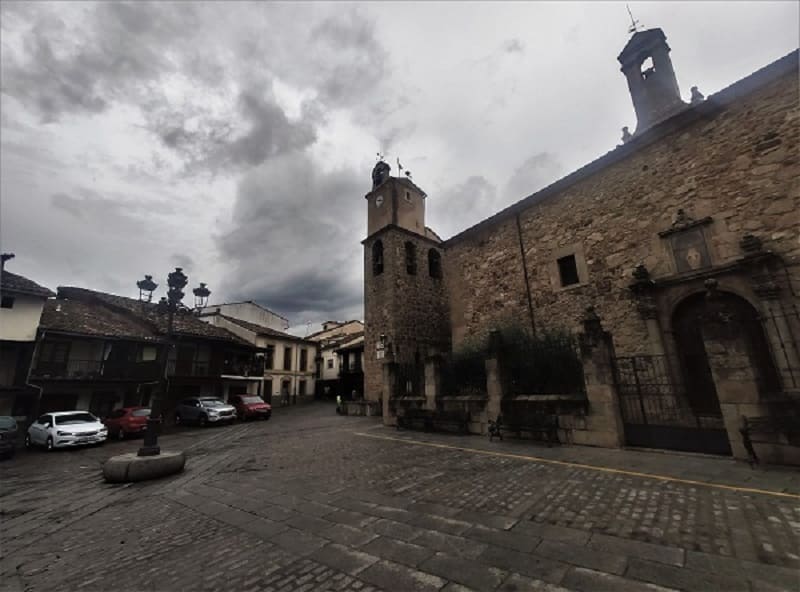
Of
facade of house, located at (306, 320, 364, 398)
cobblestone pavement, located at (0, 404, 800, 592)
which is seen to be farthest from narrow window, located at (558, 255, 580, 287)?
facade of house, located at (306, 320, 364, 398)

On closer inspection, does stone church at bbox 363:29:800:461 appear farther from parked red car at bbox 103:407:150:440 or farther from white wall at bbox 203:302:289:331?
white wall at bbox 203:302:289:331

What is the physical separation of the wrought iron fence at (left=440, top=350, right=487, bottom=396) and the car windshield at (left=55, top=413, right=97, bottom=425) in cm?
1517

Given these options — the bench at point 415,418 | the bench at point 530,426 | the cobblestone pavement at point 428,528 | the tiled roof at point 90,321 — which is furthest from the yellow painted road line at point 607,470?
the tiled roof at point 90,321

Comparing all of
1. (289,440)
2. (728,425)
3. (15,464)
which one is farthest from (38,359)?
(728,425)

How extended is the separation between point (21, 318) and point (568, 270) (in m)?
24.5

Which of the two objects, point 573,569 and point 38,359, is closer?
point 573,569

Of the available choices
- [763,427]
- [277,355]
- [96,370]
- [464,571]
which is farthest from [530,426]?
[277,355]

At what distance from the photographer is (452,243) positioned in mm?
17078

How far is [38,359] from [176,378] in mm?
6423

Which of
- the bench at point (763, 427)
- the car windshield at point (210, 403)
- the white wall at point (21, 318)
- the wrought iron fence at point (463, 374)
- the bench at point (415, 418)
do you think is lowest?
the bench at point (415, 418)

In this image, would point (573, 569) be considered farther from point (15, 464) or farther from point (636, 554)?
point (15, 464)

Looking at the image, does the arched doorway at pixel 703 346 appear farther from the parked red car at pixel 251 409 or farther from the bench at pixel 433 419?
the parked red car at pixel 251 409

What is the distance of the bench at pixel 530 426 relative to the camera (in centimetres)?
799

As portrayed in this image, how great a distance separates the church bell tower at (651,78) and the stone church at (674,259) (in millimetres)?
48
